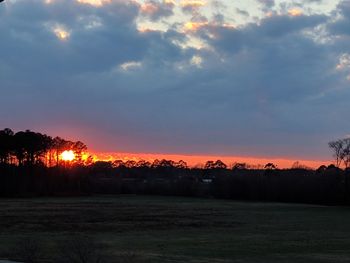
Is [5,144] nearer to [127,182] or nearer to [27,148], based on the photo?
[27,148]

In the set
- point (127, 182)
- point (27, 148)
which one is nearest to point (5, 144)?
point (27, 148)

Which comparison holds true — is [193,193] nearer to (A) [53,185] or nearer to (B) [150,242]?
(A) [53,185]

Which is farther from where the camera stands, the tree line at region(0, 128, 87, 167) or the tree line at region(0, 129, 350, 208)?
the tree line at region(0, 128, 87, 167)

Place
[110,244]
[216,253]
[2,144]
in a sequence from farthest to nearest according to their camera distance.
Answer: [2,144] → [110,244] → [216,253]

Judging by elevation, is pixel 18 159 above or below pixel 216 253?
above

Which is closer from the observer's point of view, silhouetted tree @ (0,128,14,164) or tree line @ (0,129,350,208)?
tree line @ (0,129,350,208)

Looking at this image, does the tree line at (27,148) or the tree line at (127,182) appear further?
the tree line at (27,148)

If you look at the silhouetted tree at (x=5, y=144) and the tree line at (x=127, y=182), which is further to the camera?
A: the silhouetted tree at (x=5, y=144)

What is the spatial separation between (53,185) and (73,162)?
3380cm

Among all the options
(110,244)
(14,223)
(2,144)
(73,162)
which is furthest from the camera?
(73,162)

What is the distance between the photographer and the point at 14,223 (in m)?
50.8

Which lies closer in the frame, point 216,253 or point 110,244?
point 216,253

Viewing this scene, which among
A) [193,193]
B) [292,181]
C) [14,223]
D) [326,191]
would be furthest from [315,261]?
[193,193]

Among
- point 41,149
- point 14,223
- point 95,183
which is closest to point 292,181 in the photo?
point 95,183
